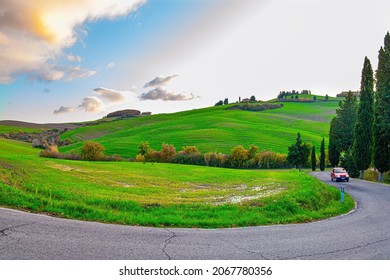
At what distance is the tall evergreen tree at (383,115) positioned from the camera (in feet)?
123

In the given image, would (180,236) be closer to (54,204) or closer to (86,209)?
(86,209)

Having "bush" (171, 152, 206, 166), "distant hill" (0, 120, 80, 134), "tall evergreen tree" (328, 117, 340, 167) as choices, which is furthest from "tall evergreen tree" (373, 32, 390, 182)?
"distant hill" (0, 120, 80, 134)

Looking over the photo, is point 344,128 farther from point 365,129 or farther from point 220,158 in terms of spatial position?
point 220,158

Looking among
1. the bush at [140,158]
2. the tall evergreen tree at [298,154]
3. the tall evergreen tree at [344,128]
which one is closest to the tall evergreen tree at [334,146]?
the tall evergreen tree at [344,128]

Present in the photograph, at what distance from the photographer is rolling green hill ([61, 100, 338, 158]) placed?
107562 mm

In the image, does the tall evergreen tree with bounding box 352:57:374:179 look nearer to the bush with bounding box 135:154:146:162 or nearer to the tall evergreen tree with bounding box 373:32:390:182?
the tall evergreen tree with bounding box 373:32:390:182

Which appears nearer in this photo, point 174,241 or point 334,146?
point 174,241

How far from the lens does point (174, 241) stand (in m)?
10.3

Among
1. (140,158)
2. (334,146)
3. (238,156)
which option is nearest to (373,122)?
(334,146)

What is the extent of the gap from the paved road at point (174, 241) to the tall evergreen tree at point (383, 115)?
2873 centimetres

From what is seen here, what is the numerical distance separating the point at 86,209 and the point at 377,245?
35.8 feet

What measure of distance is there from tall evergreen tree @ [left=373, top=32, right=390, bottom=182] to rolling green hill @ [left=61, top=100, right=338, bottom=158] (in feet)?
192

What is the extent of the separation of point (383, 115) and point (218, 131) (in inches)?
3369

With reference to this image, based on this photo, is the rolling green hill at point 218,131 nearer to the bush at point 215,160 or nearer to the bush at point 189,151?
the bush at point 189,151
